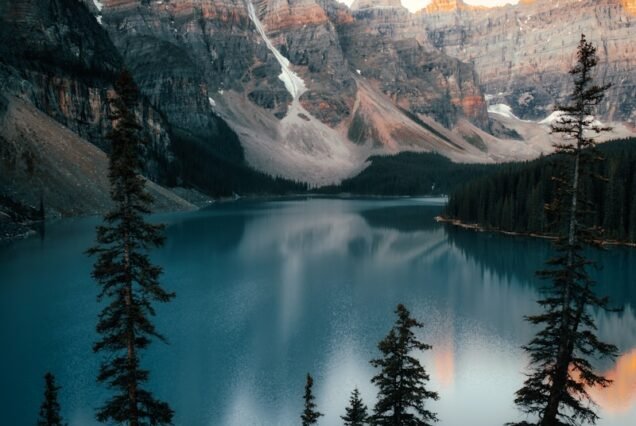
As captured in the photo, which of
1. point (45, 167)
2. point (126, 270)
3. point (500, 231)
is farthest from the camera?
point (500, 231)

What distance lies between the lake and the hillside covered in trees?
1196 centimetres

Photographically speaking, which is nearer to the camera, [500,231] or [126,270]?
[126,270]

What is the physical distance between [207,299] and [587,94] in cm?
3857

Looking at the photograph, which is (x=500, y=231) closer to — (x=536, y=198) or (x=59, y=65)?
(x=536, y=198)

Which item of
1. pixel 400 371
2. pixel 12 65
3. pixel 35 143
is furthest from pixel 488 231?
pixel 12 65

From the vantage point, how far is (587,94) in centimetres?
1806

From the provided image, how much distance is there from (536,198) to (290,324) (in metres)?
69.1

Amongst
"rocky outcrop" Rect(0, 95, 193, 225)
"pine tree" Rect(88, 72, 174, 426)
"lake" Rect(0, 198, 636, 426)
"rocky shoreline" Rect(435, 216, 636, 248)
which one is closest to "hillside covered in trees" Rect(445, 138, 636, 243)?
"rocky shoreline" Rect(435, 216, 636, 248)

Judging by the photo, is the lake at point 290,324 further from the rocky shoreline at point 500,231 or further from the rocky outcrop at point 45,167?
the rocky outcrop at point 45,167

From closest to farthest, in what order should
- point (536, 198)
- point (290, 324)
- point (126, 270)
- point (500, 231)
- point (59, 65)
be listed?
point (126, 270), point (290, 324), point (536, 198), point (500, 231), point (59, 65)

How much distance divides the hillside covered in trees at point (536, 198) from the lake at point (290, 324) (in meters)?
12.0

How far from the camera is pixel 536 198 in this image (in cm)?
9650

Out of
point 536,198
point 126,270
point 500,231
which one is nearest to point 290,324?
point 126,270

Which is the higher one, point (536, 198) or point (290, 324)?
point (536, 198)
